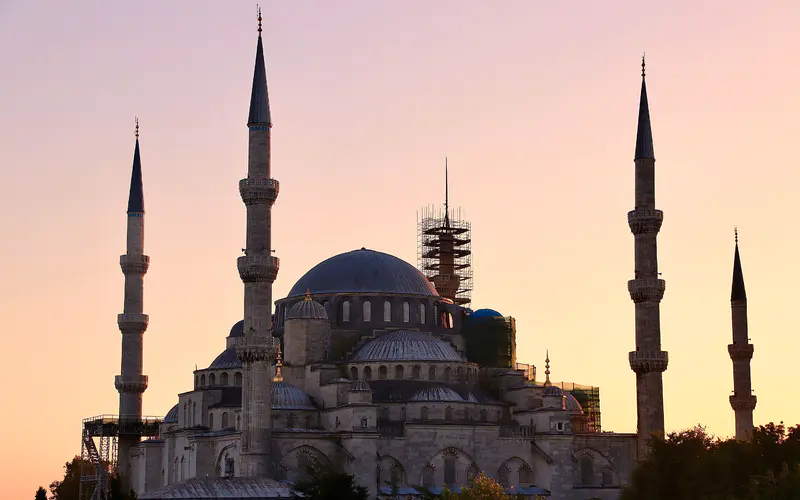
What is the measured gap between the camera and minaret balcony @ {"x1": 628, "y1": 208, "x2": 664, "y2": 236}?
192ft

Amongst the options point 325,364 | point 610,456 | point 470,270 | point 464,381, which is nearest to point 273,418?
point 325,364

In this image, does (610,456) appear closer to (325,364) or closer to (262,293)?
(325,364)

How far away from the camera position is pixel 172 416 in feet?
214

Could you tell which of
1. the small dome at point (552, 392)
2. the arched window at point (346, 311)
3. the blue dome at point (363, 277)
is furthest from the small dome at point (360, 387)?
the blue dome at point (363, 277)

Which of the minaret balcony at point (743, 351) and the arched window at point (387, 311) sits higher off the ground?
the arched window at point (387, 311)

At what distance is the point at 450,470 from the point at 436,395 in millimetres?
3025

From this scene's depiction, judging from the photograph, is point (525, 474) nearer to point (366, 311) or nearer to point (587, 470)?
point (587, 470)

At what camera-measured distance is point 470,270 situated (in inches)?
3051

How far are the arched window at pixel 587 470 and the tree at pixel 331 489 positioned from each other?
11.5 meters

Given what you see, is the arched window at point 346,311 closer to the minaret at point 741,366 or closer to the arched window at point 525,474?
the arched window at point 525,474

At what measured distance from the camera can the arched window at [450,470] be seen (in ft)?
189

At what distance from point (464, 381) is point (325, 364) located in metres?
5.73

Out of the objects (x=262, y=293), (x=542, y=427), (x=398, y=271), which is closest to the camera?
(x=262, y=293)

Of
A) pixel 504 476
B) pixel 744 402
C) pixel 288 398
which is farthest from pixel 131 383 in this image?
pixel 744 402
